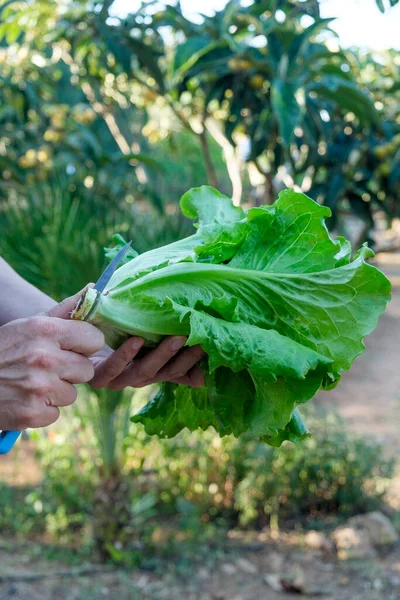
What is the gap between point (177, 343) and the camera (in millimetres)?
1427

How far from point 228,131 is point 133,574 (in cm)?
239

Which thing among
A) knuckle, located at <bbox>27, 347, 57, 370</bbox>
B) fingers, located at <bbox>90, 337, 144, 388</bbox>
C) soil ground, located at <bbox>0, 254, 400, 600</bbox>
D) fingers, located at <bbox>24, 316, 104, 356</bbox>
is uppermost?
fingers, located at <bbox>24, 316, 104, 356</bbox>

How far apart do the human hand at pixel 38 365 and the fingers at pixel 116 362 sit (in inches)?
4.7

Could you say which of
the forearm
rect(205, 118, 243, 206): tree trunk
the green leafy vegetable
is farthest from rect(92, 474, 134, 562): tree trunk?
the green leafy vegetable

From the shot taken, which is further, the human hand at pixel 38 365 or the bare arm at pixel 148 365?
the bare arm at pixel 148 365

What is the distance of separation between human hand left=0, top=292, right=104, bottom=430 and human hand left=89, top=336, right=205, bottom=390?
0.47ft

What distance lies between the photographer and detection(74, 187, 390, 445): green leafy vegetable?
1323 mm

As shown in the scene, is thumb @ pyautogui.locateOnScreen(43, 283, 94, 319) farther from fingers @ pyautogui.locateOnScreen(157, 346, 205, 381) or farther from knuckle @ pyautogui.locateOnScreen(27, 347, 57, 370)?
fingers @ pyautogui.locateOnScreen(157, 346, 205, 381)

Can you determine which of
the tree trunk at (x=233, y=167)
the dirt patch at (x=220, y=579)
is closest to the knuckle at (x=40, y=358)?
the tree trunk at (x=233, y=167)

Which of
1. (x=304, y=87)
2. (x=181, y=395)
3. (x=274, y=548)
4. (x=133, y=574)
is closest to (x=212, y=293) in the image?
(x=181, y=395)

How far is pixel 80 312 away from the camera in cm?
134

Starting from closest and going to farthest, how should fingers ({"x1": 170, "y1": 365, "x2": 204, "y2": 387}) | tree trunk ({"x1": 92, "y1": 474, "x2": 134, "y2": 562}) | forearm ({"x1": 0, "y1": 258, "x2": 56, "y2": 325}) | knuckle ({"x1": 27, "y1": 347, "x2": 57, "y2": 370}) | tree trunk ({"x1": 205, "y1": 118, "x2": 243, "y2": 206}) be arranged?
1. knuckle ({"x1": 27, "y1": 347, "x2": 57, "y2": 370})
2. fingers ({"x1": 170, "y1": 365, "x2": 204, "y2": 387})
3. forearm ({"x1": 0, "y1": 258, "x2": 56, "y2": 325})
4. tree trunk ({"x1": 205, "y1": 118, "x2": 243, "y2": 206})
5. tree trunk ({"x1": 92, "y1": 474, "x2": 134, "y2": 562})

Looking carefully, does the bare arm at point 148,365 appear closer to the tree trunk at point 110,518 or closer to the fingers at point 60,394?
the fingers at point 60,394

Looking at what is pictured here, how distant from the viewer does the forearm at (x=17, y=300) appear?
1747 millimetres
